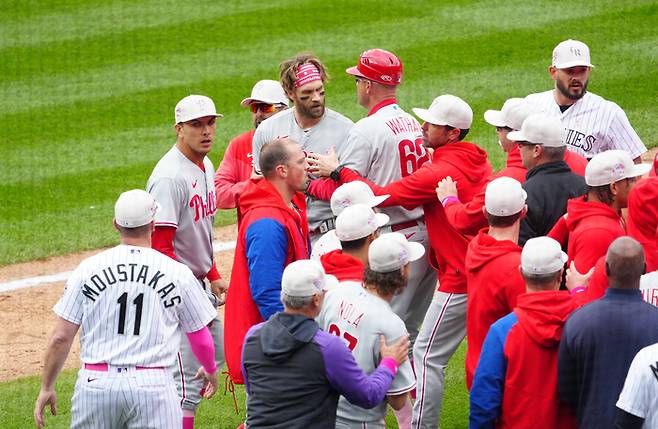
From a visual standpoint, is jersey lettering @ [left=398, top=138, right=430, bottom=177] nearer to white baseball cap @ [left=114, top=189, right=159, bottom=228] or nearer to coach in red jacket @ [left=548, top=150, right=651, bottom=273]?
coach in red jacket @ [left=548, top=150, right=651, bottom=273]

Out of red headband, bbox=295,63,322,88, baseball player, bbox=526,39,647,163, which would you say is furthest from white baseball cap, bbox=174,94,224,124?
baseball player, bbox=526,39,647,163

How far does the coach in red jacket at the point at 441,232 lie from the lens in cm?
579

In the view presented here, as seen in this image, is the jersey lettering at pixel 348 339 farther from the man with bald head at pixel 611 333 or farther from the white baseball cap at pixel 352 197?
the white baseball cap at pixel 352 197

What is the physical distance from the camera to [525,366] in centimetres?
436

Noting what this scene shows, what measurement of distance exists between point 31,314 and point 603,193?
15.8ft

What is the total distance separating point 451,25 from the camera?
13188 mm

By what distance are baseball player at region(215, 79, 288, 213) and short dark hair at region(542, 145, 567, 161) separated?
190 cm

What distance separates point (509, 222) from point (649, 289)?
66 centimetres

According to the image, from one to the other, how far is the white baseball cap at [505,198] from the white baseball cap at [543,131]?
1.83 ft

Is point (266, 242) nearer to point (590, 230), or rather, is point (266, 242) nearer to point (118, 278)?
point (118, 278)

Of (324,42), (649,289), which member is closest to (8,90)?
(324,42)

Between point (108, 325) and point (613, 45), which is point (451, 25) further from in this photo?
point (108, 325)

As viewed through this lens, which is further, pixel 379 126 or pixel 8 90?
pixel 8 90

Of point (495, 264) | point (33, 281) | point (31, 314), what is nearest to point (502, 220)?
point (495, 264)
